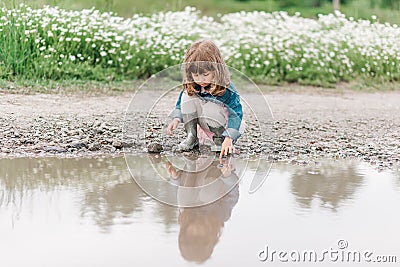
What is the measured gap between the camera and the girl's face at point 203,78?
16.4ft

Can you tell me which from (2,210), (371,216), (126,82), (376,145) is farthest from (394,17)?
(2,210)

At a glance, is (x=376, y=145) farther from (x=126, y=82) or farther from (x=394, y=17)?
(x=394, y=17)

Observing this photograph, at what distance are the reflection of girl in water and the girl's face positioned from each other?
0.60 meters

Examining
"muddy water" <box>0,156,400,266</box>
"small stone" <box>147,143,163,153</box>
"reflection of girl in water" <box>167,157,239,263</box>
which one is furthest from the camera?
"small stone" <box>147,143,163,153</box>

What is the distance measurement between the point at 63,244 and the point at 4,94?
4.43 m

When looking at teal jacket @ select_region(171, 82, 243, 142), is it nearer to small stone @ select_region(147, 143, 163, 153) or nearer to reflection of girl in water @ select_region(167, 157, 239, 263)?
reflection of girl in water @ select_region(167, 157, 239, 263)

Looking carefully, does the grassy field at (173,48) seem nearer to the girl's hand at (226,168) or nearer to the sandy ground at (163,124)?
the sandy ground at (163,124)

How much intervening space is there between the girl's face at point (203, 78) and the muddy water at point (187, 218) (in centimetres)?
62

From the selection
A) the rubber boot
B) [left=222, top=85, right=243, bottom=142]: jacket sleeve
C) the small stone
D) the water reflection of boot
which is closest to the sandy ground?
the small stone

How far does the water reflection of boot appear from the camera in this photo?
17.6 feet

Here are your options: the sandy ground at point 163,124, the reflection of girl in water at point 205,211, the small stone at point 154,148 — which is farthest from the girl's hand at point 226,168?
the small stone at point 154,148

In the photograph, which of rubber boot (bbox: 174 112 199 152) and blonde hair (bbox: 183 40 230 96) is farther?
rubber boot (bbox: 174 112 199 152)

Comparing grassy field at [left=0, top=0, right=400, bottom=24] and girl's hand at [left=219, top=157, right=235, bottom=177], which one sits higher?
grassy field at [left=0, top=0, right=400, bottom=24]

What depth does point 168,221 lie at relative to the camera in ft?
12.4
